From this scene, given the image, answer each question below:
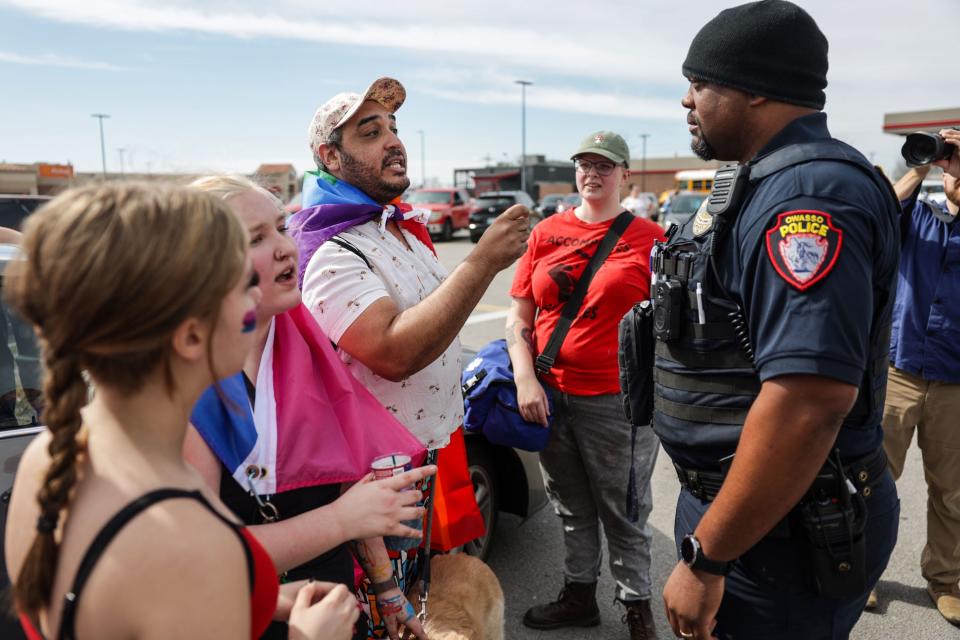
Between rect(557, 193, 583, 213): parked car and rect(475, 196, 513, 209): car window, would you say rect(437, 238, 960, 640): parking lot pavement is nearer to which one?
rect(557, 193, 583, 213): parked car

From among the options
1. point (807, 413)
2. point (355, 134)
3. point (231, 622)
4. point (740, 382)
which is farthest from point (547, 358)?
point (231, 622)

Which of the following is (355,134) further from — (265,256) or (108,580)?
(108,580)

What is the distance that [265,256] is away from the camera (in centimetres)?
156

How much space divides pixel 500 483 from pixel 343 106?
7.09 ft

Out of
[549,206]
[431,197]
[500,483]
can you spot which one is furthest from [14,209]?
[549,206]

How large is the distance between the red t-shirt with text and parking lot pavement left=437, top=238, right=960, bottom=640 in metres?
1.11

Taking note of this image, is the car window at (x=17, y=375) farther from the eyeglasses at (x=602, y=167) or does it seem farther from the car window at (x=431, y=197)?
the car window at (x=431, y=197)

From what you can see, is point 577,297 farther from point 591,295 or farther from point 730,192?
point 730,192

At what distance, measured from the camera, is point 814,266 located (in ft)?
4.20

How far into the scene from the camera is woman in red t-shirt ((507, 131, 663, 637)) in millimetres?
2836

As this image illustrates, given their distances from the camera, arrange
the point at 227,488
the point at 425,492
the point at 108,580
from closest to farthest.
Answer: the point at 108,580
the point at 227,488
the point at 425,492

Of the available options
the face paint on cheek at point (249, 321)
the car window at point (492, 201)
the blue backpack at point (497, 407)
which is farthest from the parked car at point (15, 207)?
the car window at point (492, 201)

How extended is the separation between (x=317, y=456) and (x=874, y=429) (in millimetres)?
1261

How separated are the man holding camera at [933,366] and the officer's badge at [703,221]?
1936mm
